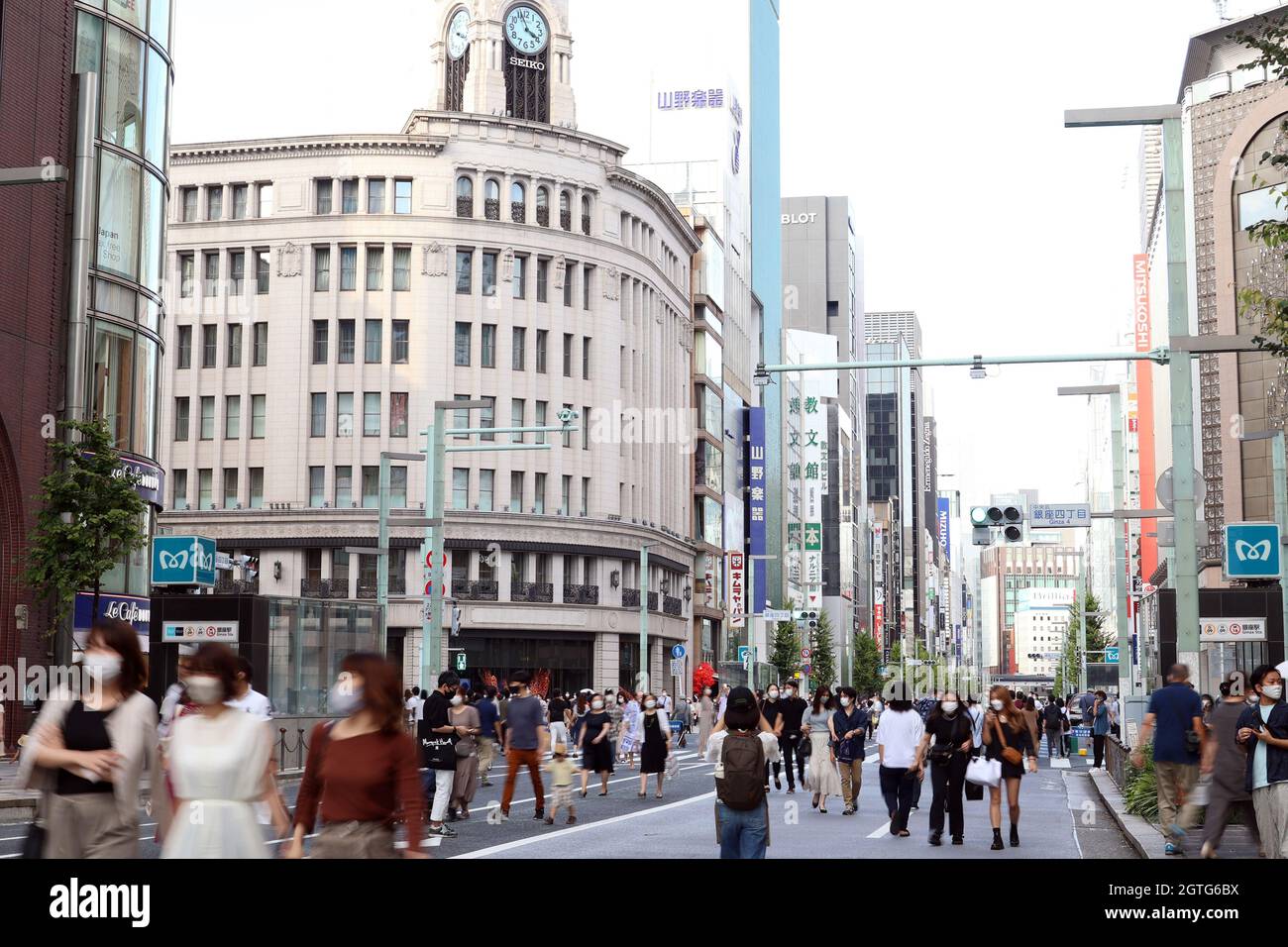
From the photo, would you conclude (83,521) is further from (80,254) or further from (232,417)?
(232,417)

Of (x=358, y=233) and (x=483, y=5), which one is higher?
(x=483, y=5)

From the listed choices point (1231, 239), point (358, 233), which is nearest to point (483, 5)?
point (358, 233)

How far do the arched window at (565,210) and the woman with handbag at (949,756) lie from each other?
207 feet

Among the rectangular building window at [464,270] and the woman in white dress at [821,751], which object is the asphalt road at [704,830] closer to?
the woman in white dress at [821,751]

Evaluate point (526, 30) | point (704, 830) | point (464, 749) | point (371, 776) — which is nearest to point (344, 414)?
point (526, 30)

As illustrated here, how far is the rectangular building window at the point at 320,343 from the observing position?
249 ft

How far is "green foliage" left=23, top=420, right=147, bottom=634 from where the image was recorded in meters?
28.2

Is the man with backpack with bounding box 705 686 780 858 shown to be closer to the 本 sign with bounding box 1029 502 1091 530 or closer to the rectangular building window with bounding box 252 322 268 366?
the 本 sign with bounding box 1029 502 1091 530

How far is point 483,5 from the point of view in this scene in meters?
82.2

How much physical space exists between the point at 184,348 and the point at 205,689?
237 feet
